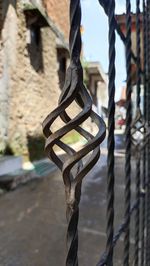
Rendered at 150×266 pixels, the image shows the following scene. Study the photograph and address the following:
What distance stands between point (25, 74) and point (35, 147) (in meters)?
1.08

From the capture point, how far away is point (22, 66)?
470cm

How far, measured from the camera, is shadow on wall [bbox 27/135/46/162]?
16.0 ft

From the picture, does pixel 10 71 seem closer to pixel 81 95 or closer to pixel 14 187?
pixel 14 187

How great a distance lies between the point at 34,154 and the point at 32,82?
1087 millimetres

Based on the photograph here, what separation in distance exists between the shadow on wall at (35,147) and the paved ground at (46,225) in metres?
1.15

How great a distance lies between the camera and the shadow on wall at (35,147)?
4891 mm

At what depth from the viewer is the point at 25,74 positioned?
480 centimetres

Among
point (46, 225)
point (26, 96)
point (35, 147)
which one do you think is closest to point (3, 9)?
point (26, 96)

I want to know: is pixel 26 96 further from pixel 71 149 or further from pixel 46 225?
pixel 71 149

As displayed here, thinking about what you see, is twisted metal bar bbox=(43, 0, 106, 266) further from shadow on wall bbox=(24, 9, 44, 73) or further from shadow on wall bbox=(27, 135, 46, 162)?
shadow on wall bbox=(24, 9, 44, 73)

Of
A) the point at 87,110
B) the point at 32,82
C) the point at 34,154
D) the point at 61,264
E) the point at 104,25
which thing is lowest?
the point at 34,154

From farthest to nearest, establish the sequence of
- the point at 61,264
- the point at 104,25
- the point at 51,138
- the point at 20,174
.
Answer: the point at 20,174 < the point at 61,264 < the point at 104,25 < the point at 51,138

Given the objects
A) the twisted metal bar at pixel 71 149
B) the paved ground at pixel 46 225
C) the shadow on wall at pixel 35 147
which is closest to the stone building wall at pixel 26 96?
the shadow on wall at pixel 35 147

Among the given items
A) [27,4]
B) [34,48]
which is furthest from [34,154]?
[27,4]
